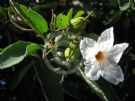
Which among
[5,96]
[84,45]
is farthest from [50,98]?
[5,96]

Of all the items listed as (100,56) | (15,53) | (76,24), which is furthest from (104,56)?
(15,53)

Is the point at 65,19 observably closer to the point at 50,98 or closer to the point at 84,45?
the point at 84,45

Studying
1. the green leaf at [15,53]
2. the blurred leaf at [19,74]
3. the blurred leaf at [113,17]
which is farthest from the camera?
the blurred leaf at [113,17]

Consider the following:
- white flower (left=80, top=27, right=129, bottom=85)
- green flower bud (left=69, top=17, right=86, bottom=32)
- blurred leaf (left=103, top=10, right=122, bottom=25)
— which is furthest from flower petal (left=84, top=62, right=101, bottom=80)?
blurred leaf (left=103, top=10, right=122, bottom=25)

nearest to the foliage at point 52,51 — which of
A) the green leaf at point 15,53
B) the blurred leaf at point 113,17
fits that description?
the green leaf at point 15,53

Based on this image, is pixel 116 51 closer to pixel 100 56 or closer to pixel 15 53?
pixel 100 56

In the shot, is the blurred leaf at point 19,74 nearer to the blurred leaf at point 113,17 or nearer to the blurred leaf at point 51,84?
the blurred leaf at point 51,84

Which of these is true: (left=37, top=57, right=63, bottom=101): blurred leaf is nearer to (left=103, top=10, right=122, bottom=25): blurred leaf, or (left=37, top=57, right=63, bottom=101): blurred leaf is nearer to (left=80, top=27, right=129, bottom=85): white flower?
(left=80, top=27, right=129, bottom=85): white flower
